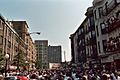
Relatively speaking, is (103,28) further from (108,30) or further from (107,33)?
(108,30)

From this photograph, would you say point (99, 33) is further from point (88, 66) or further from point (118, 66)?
point (88, 66)

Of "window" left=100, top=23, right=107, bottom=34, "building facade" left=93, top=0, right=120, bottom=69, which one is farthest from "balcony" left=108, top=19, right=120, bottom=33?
"window" left=100, top=23, right=107, bottom=34

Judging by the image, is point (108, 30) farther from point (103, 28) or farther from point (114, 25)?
point (103, 28)

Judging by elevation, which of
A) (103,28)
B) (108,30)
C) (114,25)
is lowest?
(108,30)

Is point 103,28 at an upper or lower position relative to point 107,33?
upper

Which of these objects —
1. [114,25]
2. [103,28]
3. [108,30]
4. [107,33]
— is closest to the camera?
[114,25]

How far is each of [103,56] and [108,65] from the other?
1.86 metres

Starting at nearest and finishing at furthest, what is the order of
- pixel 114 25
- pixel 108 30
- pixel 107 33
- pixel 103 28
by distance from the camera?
1. pixel 114 25
2. pixel 108 30
3. pixel 107 33
4. pixel 103 28

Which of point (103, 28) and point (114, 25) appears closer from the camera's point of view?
point (114, 25)

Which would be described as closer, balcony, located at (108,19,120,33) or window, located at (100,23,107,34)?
balcony, located at (108,19,120,33)

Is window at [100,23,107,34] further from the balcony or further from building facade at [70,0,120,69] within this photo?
the balcony

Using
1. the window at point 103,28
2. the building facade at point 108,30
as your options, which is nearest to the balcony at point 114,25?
the building facade at point 108,30

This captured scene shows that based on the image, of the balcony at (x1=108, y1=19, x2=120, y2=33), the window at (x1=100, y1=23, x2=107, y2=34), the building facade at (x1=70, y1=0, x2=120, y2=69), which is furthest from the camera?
the window at (x1=100, y1=23, x2=107, y2=34)

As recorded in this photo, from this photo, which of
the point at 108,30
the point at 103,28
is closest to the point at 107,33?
the point at 108,30
